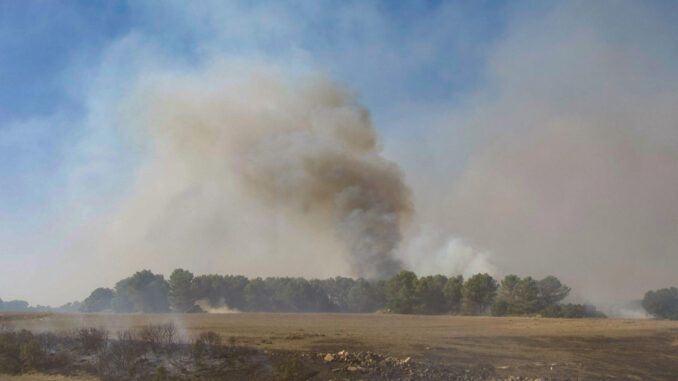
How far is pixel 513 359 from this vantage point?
24625mm

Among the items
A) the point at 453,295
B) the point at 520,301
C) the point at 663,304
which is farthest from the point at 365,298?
the point at 663,304

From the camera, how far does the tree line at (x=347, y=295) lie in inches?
2650

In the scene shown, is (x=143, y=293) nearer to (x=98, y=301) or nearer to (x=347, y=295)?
(x=98, y=301)

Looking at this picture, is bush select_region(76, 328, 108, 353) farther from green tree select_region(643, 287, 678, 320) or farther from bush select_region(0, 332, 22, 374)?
green tree select_region(643, 287, 678, 320)

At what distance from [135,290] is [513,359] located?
2997 inches

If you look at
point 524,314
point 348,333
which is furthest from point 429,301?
point 348,333

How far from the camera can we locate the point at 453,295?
69750 mm

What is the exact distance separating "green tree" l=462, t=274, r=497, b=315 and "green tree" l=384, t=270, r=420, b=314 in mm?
6688

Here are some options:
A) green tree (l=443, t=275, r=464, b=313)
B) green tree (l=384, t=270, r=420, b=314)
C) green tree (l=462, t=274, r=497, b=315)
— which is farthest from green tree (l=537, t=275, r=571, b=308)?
green tree (l=384, t=270, r=420, b=314)

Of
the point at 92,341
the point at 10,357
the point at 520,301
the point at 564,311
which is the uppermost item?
the point at 520,301

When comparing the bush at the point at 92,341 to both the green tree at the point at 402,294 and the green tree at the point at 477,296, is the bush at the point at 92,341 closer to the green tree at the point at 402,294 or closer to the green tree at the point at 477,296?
the green tree at the point at 402,294

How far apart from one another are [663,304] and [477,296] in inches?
1042

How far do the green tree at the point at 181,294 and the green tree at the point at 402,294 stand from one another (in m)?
32.9

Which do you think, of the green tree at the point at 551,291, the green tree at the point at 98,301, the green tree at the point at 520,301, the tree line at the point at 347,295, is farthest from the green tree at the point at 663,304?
the green tree at the point at 98,301
